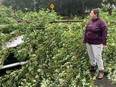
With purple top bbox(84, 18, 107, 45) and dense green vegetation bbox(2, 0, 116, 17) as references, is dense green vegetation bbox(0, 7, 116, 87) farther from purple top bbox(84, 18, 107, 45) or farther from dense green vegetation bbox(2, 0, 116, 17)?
dense green vegetation bbox(2, 0, 116, 17)

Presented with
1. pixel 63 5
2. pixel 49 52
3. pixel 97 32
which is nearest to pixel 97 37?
pixel 97 32

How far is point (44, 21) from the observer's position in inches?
267

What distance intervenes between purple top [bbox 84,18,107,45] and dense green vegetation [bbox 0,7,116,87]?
412mm

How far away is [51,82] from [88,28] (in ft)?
4.91

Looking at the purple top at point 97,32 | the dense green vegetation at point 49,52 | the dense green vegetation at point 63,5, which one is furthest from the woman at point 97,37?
the dense green vegetation at point 63,5

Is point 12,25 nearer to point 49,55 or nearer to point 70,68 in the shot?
point 49,55

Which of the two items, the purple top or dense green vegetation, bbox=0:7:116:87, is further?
the purple top

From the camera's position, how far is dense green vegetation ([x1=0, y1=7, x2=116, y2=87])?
503 centimetres

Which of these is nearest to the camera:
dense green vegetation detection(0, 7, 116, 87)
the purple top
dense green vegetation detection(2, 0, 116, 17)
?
dense green vegetation detection(0, 7, 116, 87)

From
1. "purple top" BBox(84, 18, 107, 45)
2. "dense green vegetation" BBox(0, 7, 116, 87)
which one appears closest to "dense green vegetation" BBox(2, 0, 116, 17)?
"dense green vegetation" BBox(0, 7, 116, 87)

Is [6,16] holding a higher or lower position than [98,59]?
higher

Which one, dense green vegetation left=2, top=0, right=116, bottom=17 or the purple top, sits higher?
the purple top

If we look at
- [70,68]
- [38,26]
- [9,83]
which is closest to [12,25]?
[38,26]

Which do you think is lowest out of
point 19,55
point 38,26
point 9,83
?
point 9,83
